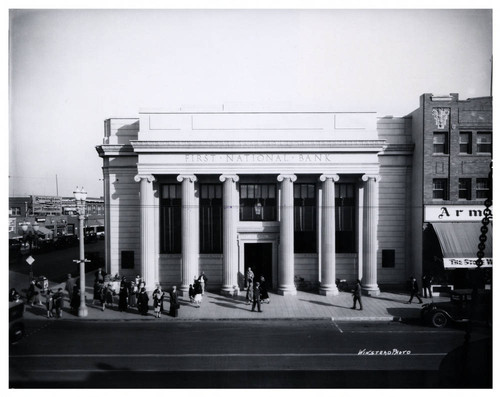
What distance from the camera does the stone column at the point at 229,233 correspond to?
2048 centimetres

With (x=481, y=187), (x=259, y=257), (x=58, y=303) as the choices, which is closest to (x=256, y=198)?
(x=259, y=257)

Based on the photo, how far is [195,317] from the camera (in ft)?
55.1

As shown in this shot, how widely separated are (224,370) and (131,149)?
14697 mm

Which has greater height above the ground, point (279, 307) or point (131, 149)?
point (131, 149)

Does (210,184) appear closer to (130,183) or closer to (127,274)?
(130,183)

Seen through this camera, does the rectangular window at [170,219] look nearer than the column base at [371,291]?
No

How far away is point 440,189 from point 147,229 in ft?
55.4

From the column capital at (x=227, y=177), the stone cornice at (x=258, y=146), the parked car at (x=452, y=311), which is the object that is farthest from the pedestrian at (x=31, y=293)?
the parked car at (x=452, y=311)

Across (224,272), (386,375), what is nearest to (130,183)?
(224,272)

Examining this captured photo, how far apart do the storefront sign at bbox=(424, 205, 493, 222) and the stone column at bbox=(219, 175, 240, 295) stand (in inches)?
426

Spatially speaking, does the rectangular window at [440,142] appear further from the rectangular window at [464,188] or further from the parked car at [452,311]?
the parked car at [452,311]

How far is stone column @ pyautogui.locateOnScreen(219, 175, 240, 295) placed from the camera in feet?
67.2

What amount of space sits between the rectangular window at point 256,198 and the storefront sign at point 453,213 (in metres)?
8.77
